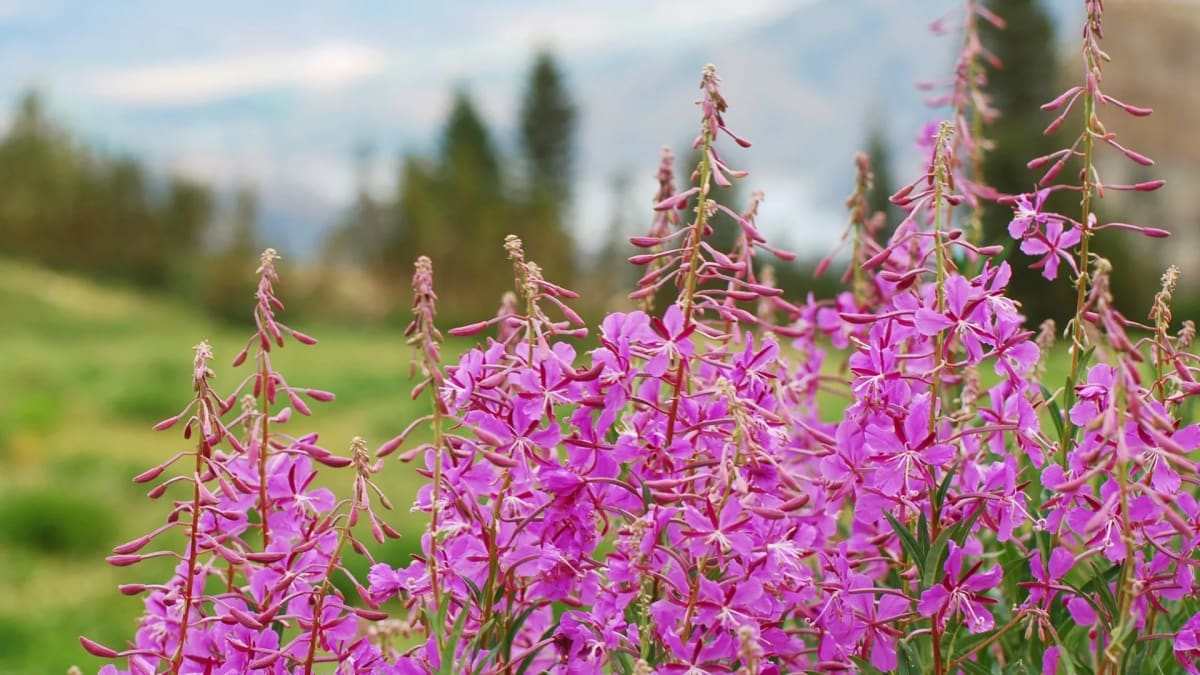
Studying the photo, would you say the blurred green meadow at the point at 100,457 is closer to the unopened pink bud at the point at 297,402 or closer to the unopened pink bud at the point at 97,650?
the unopened pink bud at the point at 297,402

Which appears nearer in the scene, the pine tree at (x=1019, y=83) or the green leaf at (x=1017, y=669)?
the green leaf at (x=1017, y=669)

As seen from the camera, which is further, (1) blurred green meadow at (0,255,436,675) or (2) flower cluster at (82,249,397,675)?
(1) blurred green meadow at (0,255,436,675)

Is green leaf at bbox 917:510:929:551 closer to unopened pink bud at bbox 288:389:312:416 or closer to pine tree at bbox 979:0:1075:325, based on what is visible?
unopened pink bud at bbox 288:389:312:416

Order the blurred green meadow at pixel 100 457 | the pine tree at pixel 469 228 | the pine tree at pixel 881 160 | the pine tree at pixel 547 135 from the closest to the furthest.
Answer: the blurred green meadow at pixel 100 457 < the pine tree at pixel 881 160 < the pine tree at pixel 469 228 < the pine tree at pixel 547 135

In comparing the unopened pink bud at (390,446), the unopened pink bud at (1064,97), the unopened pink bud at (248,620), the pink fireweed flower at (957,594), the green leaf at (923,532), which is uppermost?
the unopened pink bud at (1064,97)

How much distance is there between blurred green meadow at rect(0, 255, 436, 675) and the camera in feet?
21.3

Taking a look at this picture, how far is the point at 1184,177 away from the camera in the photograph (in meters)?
44.8

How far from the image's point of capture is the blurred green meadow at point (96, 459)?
6.50m

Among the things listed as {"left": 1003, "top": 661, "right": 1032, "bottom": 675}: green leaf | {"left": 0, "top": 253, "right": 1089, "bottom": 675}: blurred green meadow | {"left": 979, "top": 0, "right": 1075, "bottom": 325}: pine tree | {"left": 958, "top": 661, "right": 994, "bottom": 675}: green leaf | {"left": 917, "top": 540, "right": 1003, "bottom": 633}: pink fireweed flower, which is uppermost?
{"left": 979, "top": 0, "right": 1075, "bottom": 325}: pine tree

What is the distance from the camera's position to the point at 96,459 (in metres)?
9.89

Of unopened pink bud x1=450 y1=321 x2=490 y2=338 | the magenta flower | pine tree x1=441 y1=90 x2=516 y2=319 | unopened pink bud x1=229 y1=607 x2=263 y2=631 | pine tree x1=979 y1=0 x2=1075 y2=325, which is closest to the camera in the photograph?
unopened pink bud x1=229 y1=607 x2=263 y2=631

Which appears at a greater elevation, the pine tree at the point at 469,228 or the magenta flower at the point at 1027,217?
the pine tree at the point at 469,228

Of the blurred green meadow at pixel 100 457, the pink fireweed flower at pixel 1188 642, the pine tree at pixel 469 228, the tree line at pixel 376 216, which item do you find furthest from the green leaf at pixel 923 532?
the pine tree at pixel 469 228

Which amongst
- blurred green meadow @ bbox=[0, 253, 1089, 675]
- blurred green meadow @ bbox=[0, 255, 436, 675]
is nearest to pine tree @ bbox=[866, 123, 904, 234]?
blurred green meadow @ bbox=[0, 255, 436, 675]
